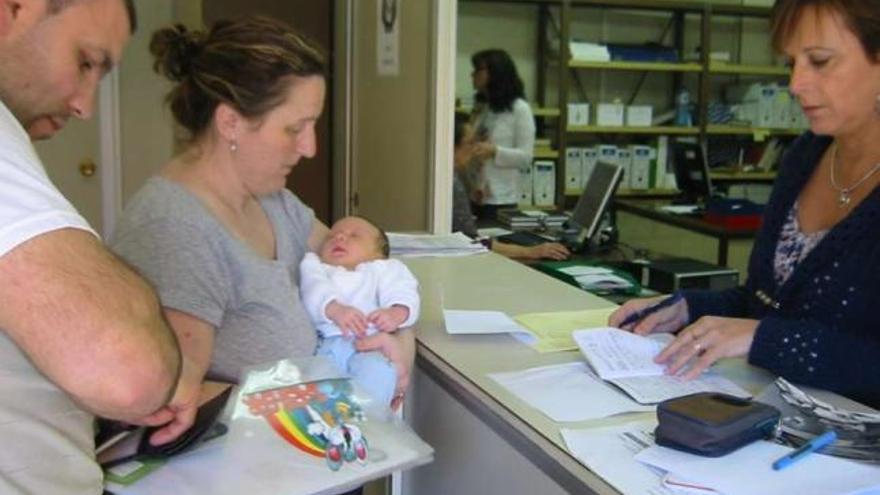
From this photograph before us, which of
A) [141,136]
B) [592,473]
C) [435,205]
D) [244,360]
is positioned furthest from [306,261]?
[141,136]

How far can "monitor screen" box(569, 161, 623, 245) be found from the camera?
11.2 ft

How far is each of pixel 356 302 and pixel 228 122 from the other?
456 mm

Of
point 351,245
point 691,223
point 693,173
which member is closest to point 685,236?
point 691,223

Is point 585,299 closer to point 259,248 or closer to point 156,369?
point 259,248

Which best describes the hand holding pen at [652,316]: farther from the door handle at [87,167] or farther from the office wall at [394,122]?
the door handle at [87,167]

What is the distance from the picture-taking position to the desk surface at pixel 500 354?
122cm

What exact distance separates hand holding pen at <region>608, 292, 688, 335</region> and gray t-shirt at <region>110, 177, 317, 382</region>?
617mm

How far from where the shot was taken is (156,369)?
2.75 feet

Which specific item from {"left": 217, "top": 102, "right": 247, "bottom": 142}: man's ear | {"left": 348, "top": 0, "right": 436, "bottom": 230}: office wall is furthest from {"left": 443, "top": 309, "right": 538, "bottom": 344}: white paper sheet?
{"left": 348, "top": 0, "right": 436, "bottom": 230}: office wall

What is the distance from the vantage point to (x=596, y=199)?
11.5 feet

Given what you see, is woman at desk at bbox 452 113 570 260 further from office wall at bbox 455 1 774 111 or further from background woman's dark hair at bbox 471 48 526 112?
office wall at bbox 455 1 774 111

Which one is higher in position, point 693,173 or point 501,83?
point 501,83

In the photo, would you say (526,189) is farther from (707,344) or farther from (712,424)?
(712,424)

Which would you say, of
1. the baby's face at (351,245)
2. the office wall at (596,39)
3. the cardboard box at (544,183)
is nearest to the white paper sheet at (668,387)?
the baby's face at (351,245)
